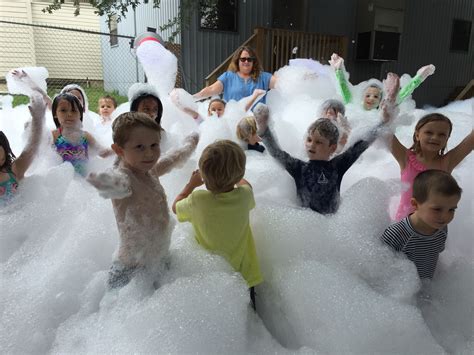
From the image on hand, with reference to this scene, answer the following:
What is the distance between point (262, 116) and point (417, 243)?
3.05 feet

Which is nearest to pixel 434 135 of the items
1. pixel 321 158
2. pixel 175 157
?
pixel 321 158

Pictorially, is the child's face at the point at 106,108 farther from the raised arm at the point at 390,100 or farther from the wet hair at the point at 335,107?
the raised arm at the point at 390,100

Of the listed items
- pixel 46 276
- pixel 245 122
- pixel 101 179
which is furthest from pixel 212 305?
pixel 245 122

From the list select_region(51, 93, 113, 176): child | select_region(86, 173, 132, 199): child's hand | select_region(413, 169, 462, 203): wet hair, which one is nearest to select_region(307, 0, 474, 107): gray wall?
select_region(51, 93, 113, 176): child

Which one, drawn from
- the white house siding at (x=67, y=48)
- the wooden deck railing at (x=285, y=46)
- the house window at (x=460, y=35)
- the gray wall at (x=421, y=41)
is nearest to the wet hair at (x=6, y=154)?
the wooden deck railing at (x=285, y=46)

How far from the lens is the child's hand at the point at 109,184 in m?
1.38

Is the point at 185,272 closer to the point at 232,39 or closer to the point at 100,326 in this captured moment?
the point at 100,326

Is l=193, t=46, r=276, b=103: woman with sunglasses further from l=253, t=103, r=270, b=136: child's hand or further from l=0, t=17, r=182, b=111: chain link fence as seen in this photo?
l=0, t=17, r=182, b=111: chain link fence

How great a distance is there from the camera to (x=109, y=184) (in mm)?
1423

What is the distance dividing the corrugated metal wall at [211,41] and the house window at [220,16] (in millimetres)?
102

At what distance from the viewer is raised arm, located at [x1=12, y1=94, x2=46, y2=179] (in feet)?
7.46

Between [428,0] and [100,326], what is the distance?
Result: 11357mm

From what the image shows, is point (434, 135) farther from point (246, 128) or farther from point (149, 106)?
point (149, 106)

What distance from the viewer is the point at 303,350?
5.42 feet
